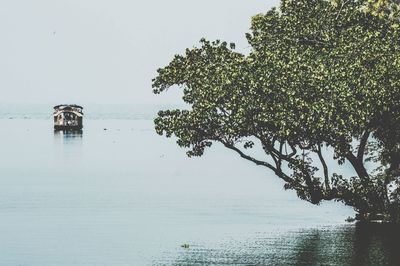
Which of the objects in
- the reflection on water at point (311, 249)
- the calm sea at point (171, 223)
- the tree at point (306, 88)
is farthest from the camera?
the tree at point (306, 88)

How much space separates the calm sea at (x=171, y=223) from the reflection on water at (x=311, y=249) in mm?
44

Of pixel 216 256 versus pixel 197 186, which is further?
pixel 197 186

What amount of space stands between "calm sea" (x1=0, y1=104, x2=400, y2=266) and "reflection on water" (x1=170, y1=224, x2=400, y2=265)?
0.14 feet

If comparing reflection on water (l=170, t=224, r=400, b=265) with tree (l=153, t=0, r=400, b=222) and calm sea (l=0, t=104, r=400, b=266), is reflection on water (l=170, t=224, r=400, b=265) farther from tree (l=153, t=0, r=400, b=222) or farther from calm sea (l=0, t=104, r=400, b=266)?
tree (l=153, t=0, r=400, b=222)

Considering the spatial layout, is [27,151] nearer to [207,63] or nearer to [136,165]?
[136,165]

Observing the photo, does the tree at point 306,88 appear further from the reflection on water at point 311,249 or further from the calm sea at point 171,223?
the calm sea at point 171,223

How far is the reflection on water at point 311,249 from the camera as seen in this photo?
37.5m

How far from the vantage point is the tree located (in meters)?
41.8

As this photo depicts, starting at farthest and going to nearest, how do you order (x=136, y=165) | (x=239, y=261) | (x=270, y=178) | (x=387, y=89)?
(x=136, y=165) < (x=270, y=178) < (x=387, y=89) < (x=239, y=261)

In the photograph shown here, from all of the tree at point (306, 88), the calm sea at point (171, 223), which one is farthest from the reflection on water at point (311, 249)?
the tree at point (306, 88)

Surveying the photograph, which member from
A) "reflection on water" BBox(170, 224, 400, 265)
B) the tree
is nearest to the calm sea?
"reflection on water" BBox(170, 224, 400, 265)

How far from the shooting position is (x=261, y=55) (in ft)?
141

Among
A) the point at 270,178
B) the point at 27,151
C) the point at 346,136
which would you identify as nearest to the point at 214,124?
the point at 346,136

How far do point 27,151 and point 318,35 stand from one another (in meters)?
108
